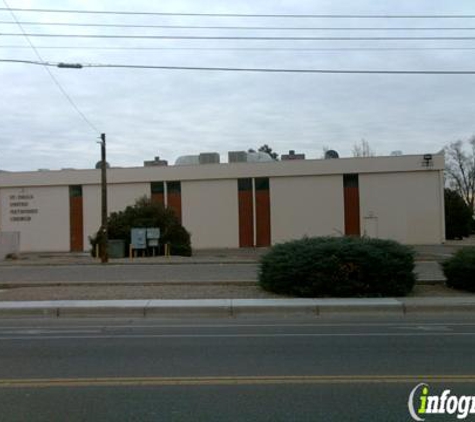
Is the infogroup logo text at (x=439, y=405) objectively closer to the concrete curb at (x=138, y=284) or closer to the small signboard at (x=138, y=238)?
the concrete curb at (x=138, y=284)

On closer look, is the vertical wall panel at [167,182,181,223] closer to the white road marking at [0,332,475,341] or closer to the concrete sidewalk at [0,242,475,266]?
the concrete sidewalk at [0,242,475,266]

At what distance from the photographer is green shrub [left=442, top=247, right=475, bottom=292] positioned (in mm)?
16172

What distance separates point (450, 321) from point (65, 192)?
50910 mm

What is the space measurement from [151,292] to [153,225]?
24.6m

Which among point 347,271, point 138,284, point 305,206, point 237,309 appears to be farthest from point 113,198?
point 237,309

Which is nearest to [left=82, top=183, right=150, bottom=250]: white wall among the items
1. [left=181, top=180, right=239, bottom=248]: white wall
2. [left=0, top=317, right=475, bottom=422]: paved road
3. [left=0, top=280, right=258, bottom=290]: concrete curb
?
[left=181, top=180, right=239, bottom=248]: white wall

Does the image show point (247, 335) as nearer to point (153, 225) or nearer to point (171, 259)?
point (171, 259)

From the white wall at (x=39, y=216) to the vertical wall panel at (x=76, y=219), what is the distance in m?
0.36

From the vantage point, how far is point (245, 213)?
188 feet

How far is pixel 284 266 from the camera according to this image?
16.1 m

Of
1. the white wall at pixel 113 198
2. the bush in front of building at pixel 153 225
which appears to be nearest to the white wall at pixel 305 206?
the white wall at pixel 113 198

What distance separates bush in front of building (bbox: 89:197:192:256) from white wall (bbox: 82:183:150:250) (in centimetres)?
1631

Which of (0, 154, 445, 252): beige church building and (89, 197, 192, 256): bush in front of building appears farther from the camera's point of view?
(0, 154, 445, 252): beige church building

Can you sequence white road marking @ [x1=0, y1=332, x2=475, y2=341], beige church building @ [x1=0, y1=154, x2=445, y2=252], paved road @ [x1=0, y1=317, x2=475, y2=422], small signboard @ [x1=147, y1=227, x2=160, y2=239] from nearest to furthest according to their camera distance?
paved road @ [x1=0, y1=317, x2=475, y2=422]
white road marking @ [x1=0, y1=332, x2=475, y2=341]
small signboard @ [x1=147, y1=227, x2=160, y2=239]
beige church building @ [x1=0, y1=154, x2=445, y2=252]
